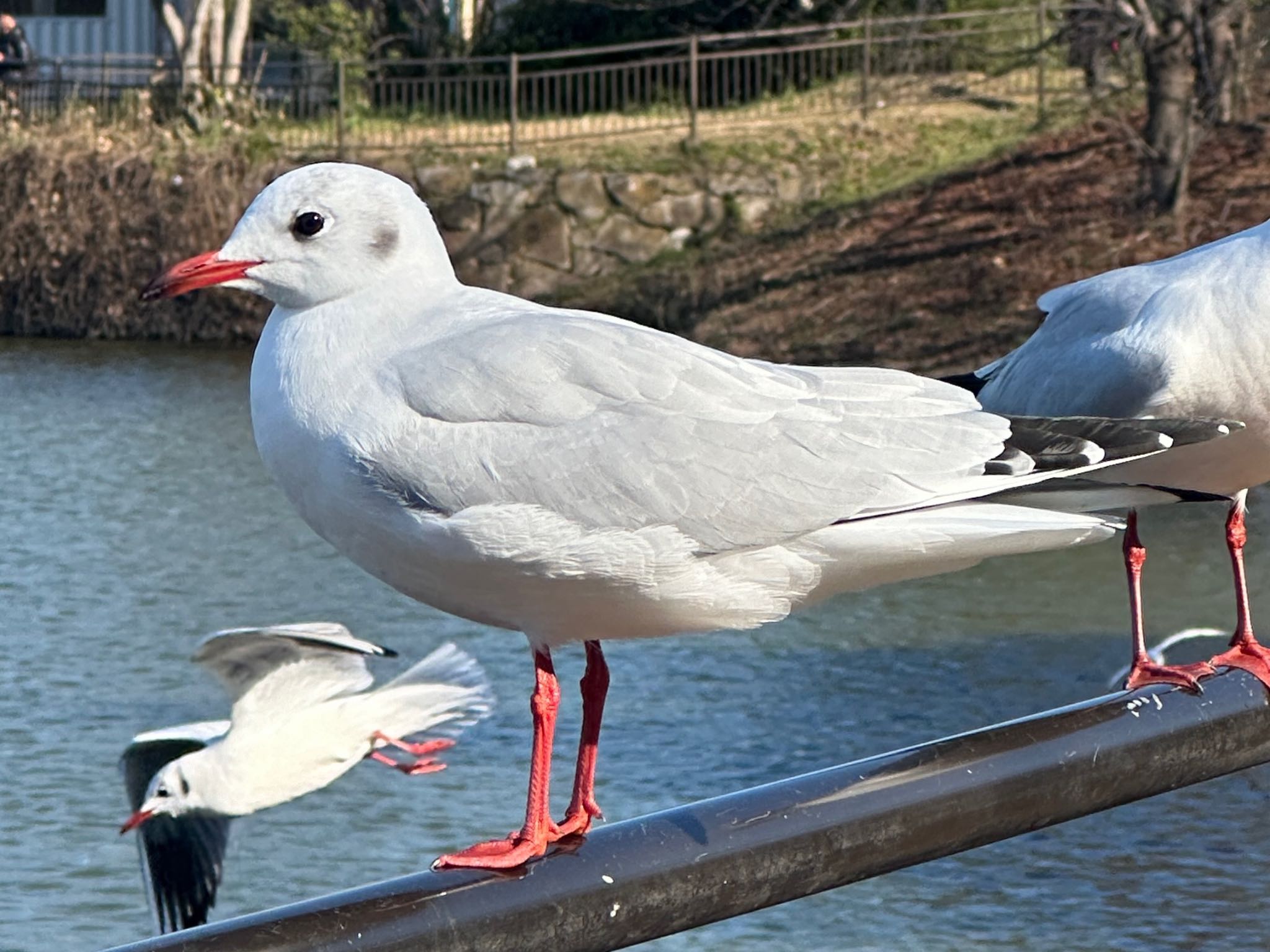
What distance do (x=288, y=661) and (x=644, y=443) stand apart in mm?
3662

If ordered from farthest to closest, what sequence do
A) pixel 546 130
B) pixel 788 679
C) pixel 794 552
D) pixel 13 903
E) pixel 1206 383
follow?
pixel 546 130, pixel 788 679, pixel 13 903, pixel 1206 383, pixel 794 552

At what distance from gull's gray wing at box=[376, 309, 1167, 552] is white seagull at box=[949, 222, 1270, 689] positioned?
0.91m

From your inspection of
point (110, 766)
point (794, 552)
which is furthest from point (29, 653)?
point (794, 552)

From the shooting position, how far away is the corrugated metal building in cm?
2981

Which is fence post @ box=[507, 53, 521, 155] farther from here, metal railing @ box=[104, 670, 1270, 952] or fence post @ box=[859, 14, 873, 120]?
metal railing @ box=[104, 670, 1270, 952]

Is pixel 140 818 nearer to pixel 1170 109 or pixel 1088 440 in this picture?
pixel 1088 440

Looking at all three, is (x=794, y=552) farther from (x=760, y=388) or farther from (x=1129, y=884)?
(x=1129, y=884)

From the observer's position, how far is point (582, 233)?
64.2 feet

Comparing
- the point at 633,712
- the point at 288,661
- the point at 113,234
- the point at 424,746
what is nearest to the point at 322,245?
the point at 288,661

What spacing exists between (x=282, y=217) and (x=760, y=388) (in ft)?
2.20

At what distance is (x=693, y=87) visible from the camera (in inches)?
814

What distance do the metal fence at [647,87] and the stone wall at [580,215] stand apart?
97 centimetres

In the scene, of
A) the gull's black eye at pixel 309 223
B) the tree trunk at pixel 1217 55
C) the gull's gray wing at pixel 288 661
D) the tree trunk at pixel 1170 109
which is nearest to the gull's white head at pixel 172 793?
the gull's gray wing at pixel 288 661

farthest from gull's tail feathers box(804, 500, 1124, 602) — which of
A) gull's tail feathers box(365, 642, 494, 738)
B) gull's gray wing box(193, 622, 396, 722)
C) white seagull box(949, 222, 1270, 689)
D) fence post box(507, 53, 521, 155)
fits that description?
fence post box(507, 53, 521, 155)
